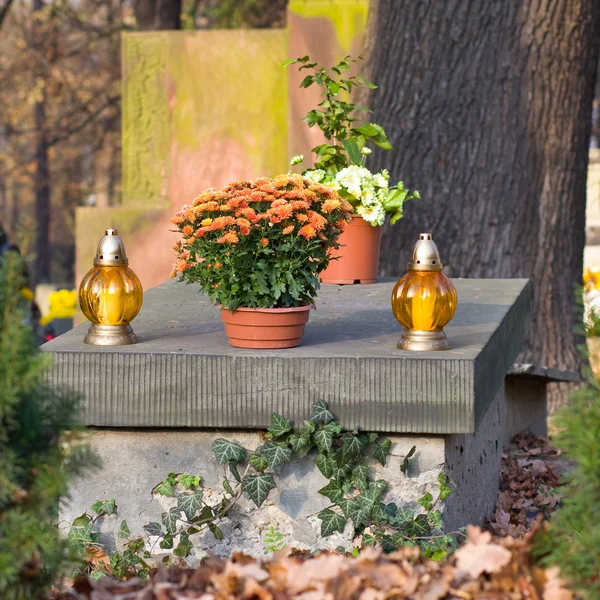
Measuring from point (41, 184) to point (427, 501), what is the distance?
58.6ft

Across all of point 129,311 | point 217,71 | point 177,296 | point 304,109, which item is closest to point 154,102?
point 217,71

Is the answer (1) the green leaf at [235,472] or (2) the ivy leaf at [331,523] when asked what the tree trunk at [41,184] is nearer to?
(1) the green leaf at [235,472]

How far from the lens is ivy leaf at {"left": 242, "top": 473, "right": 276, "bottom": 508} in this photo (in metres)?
3.05

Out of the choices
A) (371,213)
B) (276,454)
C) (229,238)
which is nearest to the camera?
(229,238)

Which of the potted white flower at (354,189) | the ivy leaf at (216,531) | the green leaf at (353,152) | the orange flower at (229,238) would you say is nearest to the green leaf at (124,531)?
the ivy leaf at (216,531)

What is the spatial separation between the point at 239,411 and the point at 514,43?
12.9 feet

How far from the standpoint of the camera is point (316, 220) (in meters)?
3.02

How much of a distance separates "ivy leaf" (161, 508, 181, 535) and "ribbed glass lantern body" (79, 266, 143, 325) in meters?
0.56

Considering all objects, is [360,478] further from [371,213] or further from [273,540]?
[371,213]

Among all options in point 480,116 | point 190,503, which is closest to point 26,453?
point 190,503

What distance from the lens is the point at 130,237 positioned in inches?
347

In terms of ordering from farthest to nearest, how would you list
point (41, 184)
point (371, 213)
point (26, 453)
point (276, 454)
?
point (41, 184)
point (371, 213)
point (276, 454)
point (26, 453)

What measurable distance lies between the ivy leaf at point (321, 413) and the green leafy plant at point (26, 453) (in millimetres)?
1126

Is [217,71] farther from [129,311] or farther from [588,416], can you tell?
[588,416]
